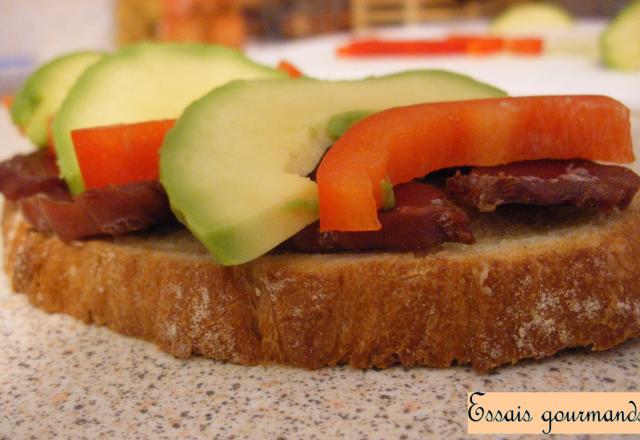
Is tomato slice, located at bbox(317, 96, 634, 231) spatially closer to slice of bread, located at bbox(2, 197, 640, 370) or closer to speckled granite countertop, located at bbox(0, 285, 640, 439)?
slice of bread, located at bbox(2, 197, 640, 370)

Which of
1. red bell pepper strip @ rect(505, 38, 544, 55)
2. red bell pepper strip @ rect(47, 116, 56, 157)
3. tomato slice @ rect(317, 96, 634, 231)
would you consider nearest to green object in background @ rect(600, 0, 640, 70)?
red bell pepper strip @ rect(505, 38, 544, 55)

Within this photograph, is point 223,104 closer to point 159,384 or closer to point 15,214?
point 159,384

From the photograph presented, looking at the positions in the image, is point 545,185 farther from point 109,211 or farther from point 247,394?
point 109,211

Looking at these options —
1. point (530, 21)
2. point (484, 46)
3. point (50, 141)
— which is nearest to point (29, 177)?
point (50, 141)

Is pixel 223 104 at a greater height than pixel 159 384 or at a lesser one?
greater

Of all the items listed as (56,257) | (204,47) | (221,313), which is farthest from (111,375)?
(204,47)

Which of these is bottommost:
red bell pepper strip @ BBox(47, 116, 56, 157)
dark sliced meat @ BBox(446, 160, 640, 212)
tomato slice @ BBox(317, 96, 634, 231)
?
red bell pepper strip @ BBox(47, 116, 56, 157)
